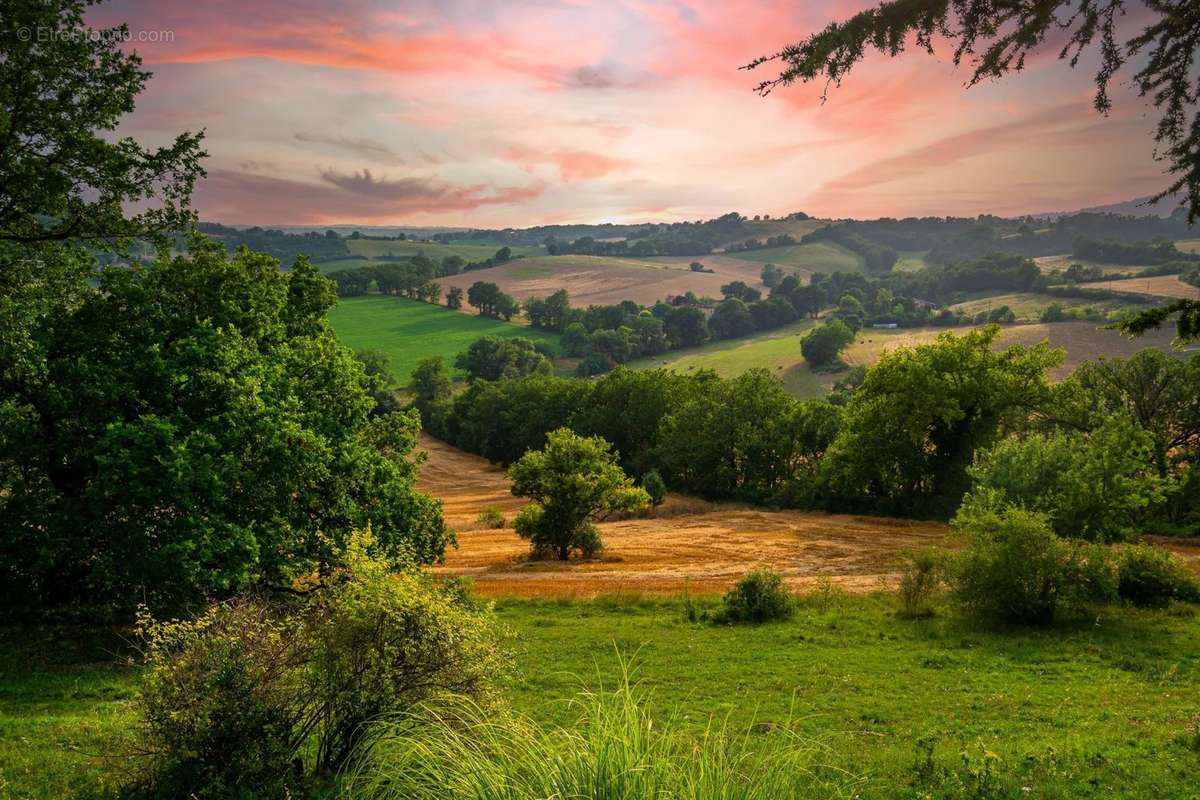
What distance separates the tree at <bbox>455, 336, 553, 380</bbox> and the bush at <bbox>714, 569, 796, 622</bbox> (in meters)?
110

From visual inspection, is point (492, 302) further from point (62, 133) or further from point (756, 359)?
point (62, 133)

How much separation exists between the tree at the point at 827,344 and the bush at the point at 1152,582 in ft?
373

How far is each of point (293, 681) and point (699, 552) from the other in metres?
35.0

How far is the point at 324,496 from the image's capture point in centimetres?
2505

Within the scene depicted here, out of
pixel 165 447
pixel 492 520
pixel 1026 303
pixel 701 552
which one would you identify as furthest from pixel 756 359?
pixel 165 447

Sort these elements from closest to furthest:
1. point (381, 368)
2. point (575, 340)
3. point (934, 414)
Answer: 1. point (934, 414)
2. point (381, 368)
3. point (575, 340)

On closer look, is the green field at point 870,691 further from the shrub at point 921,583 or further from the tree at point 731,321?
the tree at point 731,321

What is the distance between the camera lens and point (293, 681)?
1066cm

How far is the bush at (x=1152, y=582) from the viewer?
26828 millimetres

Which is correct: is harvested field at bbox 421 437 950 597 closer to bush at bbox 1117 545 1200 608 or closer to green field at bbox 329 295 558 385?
bush at bbox 1117 545 1200 608

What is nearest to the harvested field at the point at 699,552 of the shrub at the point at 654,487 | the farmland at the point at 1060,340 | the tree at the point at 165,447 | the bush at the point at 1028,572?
the shrub at the point at 654,487

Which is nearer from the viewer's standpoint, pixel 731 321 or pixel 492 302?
pixel 731 321

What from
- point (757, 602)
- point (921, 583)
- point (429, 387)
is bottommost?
point (429, 387)

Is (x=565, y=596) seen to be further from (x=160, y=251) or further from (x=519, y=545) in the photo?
(x=160, y=251)
